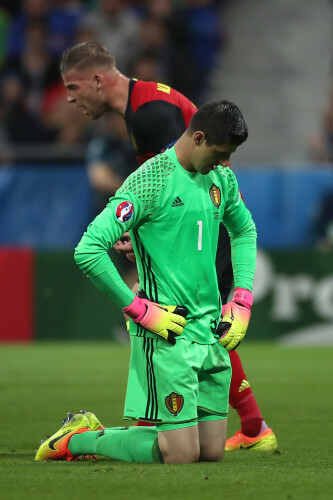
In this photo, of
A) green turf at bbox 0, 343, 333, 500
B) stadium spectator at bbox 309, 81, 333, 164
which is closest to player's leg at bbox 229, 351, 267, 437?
green turf at bbox 0, 343, 333, 500

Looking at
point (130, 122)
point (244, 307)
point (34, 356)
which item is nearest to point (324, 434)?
point (244, 307)

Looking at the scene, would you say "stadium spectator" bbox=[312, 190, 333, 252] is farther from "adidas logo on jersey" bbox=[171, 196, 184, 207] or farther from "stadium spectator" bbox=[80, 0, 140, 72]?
"adidas logo on jersey" bbox=[171, 196, 184, 207]

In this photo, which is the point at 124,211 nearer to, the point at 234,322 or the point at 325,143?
the point at 234,322

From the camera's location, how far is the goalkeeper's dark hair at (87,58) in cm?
636

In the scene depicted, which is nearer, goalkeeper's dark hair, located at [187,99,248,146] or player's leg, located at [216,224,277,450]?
goalkeeper's dark hair, located at [187,99,248,146]

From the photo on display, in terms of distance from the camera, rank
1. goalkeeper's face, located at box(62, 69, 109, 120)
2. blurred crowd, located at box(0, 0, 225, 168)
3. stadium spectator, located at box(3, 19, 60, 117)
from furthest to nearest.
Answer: stadium spectator, located at box(3, 19, 60, 117) → blurred crowd, located at box(0, 0, 225, 168) → goalkeeper's face, located at box(62, 69, 109, 120)

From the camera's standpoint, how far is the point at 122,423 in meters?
6.88

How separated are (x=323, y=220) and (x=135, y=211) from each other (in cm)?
747

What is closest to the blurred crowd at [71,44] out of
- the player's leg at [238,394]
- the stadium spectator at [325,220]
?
the stadium spectator at [325,220]

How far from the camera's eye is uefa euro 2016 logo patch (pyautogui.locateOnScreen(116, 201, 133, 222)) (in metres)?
4.89

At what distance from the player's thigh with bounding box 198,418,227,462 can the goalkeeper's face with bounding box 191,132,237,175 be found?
49.4 inches

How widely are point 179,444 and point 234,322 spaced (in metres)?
0.65

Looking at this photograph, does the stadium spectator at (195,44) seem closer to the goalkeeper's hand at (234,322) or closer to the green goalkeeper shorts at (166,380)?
the goalkeeper's hand at (234,322)

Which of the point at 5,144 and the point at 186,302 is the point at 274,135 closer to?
the point at 5,144
